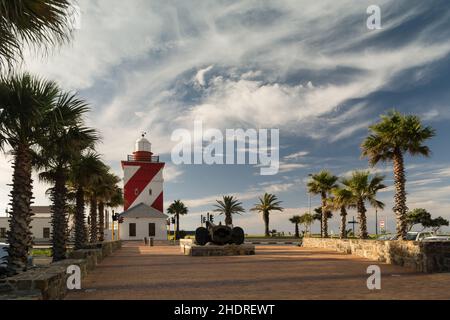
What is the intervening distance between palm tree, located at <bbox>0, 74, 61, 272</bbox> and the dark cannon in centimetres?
1257

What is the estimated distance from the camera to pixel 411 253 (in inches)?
604

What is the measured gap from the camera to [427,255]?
14141mm

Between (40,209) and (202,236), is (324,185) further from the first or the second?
(40,209)

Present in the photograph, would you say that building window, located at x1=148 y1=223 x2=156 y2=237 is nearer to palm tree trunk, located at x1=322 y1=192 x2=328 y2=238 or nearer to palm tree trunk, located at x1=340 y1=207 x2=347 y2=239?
palm tree trunk, located at x1=322 y1=192 x2=328 y2=238

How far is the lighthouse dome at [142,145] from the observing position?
5872 centimetres

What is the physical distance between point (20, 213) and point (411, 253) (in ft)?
44.5

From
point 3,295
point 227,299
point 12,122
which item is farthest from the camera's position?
point 12,122

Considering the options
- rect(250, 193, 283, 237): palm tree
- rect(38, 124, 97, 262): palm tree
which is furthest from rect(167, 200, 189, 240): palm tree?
rect(38, 124, 97, 262): palm tree

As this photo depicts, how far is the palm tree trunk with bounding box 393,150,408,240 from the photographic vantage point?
71.5 feet

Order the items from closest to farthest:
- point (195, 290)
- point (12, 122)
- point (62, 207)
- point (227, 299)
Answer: point (227, 299)
point (195, 290)
point (12, 122)
point (62, 207)
